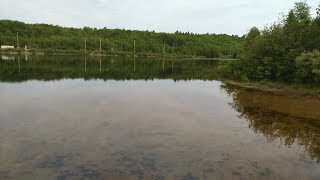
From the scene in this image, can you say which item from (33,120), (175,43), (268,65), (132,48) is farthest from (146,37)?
(33,120)

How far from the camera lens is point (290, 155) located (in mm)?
10781

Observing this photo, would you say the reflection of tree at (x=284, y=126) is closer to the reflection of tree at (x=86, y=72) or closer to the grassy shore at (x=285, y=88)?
the grassy shore at (x=285, y=88)

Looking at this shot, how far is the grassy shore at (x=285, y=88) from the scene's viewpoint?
76.9 ft

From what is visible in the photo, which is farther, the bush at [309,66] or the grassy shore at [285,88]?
the grassy shore at [285,88]

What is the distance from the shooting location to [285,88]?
25.6 m

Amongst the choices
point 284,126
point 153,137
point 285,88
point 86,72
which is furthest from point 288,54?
point 86,72

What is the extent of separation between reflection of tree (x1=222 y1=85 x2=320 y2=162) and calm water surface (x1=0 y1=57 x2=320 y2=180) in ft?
0.12

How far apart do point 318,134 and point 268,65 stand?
1709 cm

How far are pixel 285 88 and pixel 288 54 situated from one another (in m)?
3.21

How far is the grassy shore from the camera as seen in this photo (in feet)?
76.9

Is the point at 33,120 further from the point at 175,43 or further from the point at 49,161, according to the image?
the point at 175,43

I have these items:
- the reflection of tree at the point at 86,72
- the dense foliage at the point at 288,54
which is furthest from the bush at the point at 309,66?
the reflection of tree at the point at 86,72

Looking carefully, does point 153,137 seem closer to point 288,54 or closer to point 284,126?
point 284,126

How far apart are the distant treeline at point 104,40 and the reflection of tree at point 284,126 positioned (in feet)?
232
